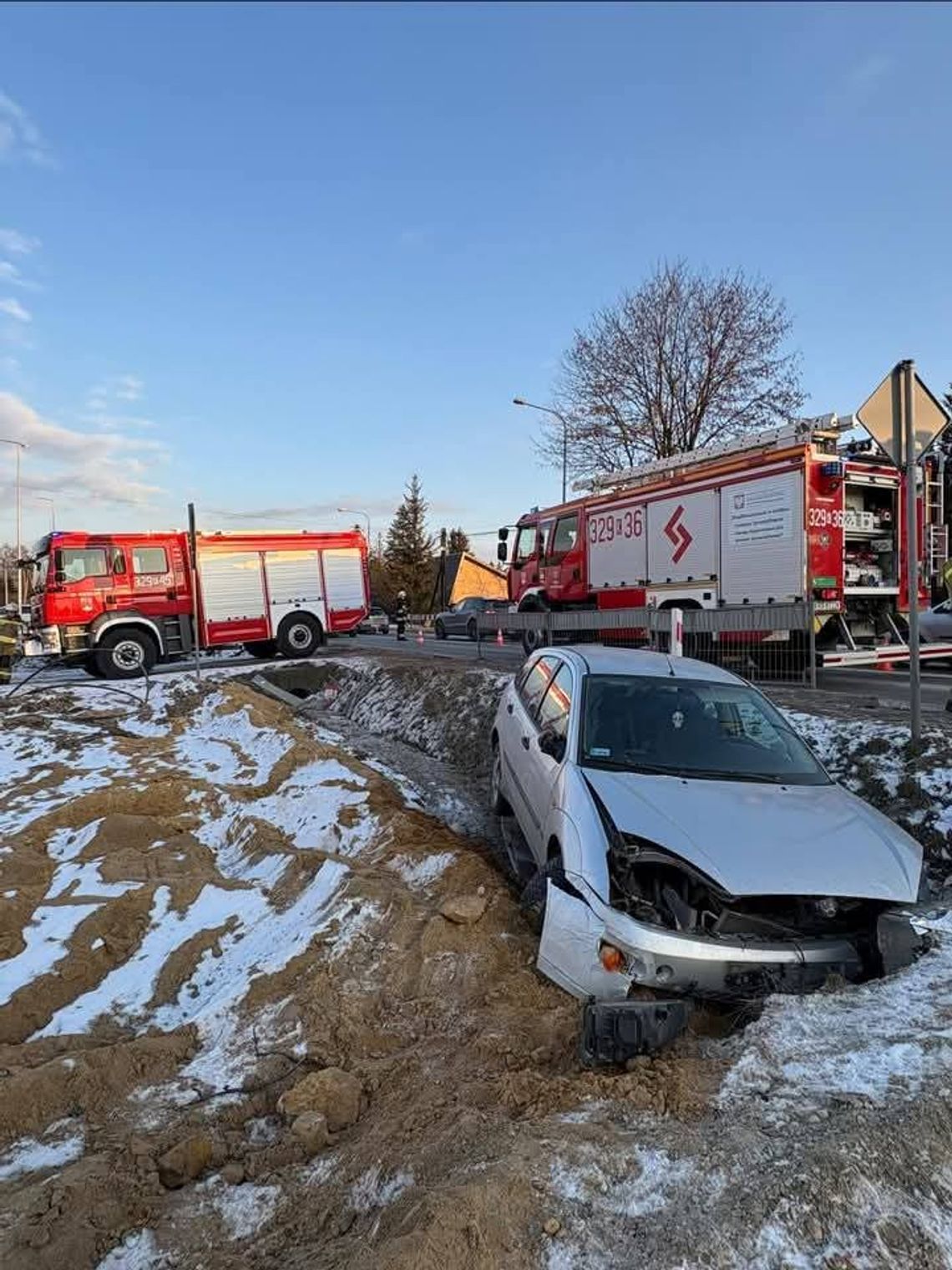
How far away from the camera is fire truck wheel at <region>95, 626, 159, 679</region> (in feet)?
56.5

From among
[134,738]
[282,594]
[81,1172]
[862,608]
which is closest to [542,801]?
[81,1172]

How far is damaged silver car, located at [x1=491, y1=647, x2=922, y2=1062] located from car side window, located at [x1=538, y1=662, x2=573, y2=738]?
111 millimetres

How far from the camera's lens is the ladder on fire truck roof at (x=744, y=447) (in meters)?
13.1

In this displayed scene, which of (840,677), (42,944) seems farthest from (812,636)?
(42,944)

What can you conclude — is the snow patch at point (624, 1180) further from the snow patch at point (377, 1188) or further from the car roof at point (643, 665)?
the car roof at point (643, 665)

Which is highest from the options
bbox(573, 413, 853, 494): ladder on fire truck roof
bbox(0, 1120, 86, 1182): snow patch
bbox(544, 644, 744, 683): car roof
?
bbox(573, 413, 853, 494): ladder on fire truck roof

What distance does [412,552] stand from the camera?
212 ft

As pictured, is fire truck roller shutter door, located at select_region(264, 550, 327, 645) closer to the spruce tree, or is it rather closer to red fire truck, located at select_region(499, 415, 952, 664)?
red fire truck, located at select_region(499, 415, 952, 664)

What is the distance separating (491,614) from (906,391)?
1154 cm

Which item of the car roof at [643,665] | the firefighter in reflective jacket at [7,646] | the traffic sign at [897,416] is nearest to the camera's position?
the car roof at [643,665]

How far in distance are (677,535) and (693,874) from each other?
1258 cm

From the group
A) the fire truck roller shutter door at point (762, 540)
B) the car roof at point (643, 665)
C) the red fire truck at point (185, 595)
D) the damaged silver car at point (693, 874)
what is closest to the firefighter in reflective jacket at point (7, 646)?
the red fire truck at point (185, 595)

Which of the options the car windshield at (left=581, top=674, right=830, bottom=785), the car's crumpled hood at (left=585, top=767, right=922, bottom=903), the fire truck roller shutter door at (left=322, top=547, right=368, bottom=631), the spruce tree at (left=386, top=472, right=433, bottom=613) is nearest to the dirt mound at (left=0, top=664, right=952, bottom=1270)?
the car's crumpled hood at (left=585, top=767, right=922, bottom=903)

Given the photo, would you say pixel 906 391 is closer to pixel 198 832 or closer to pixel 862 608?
pixel 198 832
